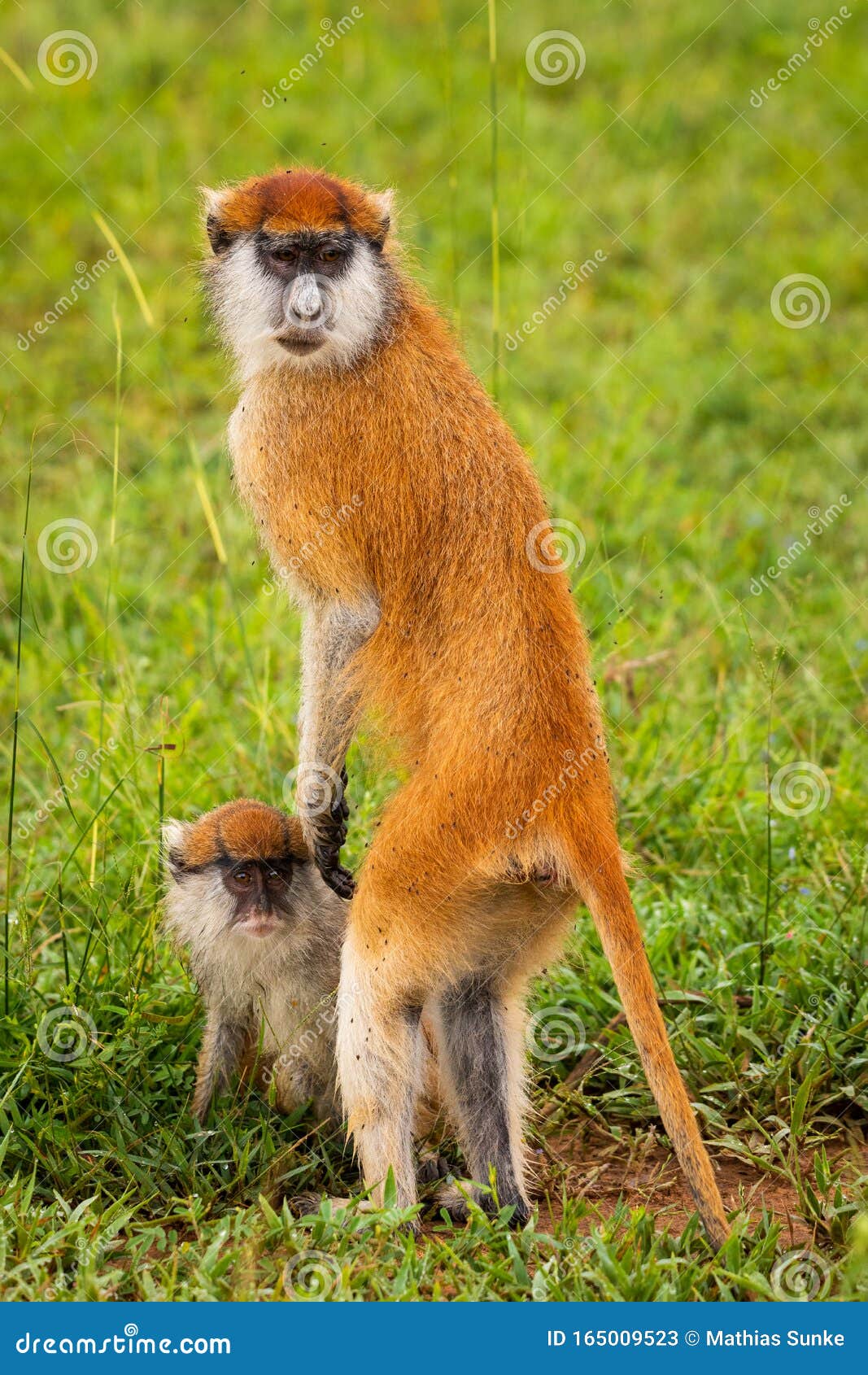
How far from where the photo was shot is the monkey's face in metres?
3.74

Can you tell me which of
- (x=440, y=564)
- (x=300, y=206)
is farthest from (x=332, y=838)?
(x=300, y=206)

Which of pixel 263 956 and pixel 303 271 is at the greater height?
pixel 303 271

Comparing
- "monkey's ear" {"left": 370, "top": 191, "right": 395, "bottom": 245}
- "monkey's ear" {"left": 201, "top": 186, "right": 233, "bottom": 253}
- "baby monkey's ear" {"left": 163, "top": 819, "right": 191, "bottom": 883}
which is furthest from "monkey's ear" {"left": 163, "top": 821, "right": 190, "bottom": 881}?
"monkey's ear" {"left": 370, "top": 191, "right": 395, "bottom": 245}

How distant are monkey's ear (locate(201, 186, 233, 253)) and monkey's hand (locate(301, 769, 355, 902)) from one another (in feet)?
4.66

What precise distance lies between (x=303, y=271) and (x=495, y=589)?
0.97 m

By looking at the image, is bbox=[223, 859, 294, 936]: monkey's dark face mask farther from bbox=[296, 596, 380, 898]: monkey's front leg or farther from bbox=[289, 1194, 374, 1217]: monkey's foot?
bbox=[289, 1194, 374, 1217]: monkey's foot

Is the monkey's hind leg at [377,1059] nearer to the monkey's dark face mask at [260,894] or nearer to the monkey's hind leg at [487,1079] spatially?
the monkey's hind leg at [487,1079]

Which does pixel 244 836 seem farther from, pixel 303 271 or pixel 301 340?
pixel 303 271

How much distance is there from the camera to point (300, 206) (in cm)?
376

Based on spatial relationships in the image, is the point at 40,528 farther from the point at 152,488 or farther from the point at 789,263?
the point at 789,263

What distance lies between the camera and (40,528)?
6707 millimetres

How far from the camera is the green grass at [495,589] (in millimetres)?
3684

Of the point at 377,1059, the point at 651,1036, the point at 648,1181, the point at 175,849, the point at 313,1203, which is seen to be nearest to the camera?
the point at 651,1036

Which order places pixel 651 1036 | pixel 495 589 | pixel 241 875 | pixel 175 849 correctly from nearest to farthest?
pixel 651 1036
pixel 495 589
pixel 241 875
pixel 175 849
